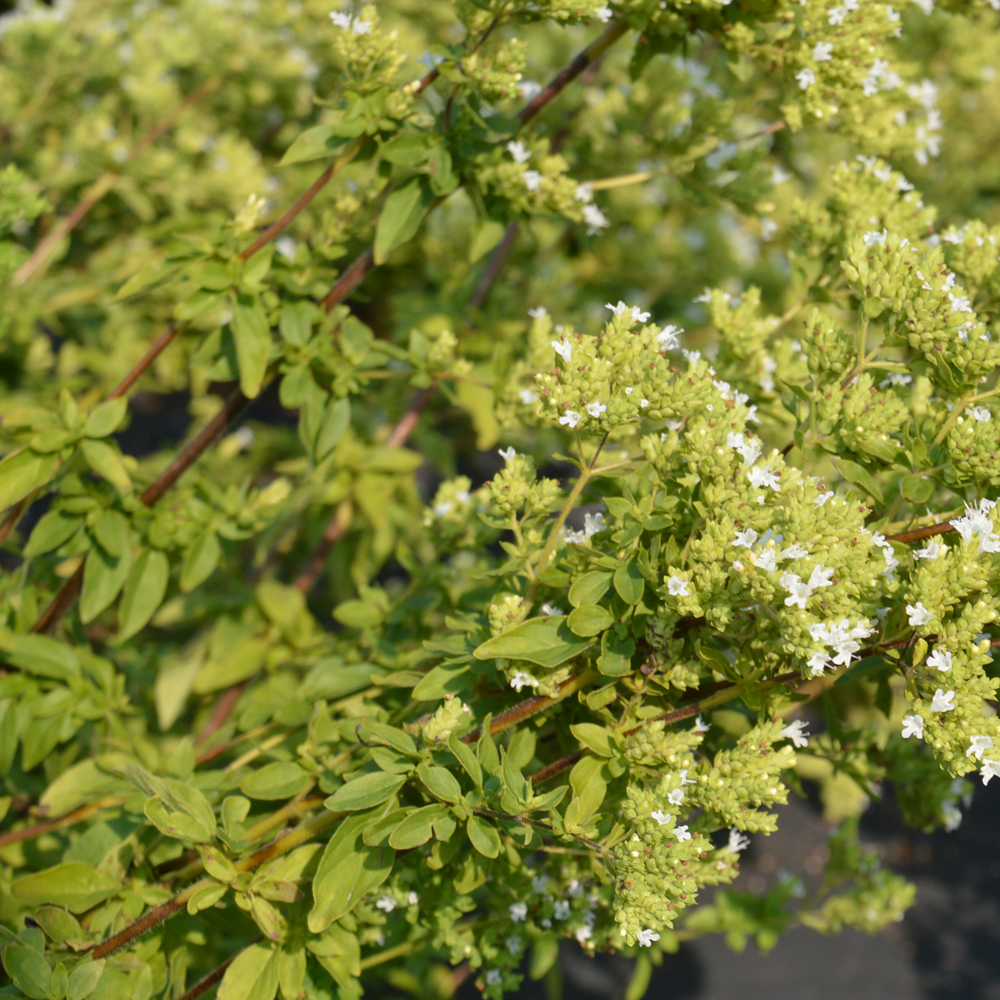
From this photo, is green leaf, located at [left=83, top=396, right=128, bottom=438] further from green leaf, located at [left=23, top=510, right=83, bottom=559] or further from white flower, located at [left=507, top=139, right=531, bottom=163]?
white flower, located at [left=507, top=139, right=531, bottom=163]

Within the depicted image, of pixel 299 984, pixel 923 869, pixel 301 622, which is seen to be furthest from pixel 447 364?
pixel 923 869

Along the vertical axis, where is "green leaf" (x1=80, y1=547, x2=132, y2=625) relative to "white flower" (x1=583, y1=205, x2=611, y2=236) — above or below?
below

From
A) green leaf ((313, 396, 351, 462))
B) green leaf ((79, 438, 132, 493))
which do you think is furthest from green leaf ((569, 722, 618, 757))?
green leaf ((79, 438, 132, 493))

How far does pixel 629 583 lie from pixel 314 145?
1034mm

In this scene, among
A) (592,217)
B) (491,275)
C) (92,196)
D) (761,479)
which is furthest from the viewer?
(92,196)

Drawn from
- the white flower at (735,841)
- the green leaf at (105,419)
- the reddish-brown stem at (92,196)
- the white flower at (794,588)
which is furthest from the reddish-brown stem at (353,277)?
the reddish-brown stem at (92,196)

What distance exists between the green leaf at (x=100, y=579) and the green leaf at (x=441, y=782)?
0.90 metres

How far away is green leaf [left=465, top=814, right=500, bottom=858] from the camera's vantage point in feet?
4.14

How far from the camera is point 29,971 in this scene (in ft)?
4.31

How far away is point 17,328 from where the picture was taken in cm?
301

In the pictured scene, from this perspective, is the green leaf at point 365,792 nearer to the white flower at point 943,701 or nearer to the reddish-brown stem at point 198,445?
the white flower at point 943,701

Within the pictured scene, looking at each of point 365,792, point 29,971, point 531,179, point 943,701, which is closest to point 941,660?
point 943,701

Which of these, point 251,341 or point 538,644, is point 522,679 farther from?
point 251,341

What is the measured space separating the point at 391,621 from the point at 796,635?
1.08 metres
